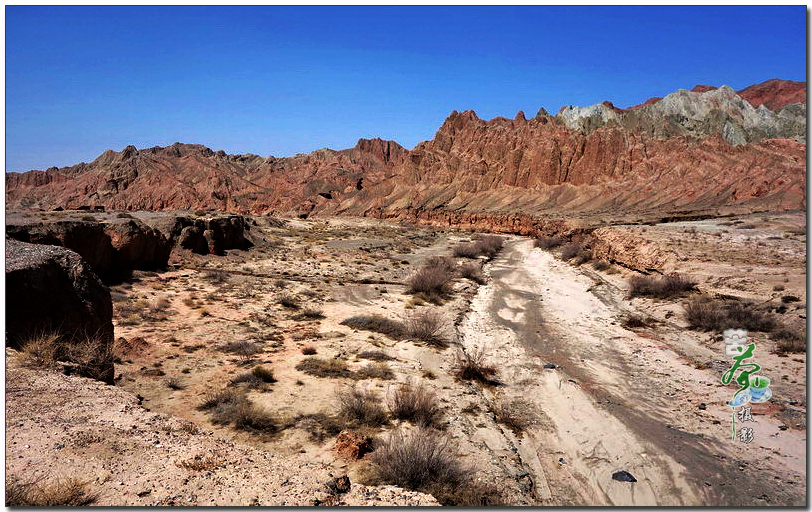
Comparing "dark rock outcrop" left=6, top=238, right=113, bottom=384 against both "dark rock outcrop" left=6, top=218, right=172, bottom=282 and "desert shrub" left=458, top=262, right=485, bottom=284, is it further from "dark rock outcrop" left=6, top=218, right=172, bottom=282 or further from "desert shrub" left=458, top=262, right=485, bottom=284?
"desert shrub" left=458, top=262, right=485, bottom=284

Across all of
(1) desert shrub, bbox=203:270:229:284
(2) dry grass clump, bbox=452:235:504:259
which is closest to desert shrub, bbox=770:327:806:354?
(1) desert shrub, bbox=203:270:229:284

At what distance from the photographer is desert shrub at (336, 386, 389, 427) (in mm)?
9625

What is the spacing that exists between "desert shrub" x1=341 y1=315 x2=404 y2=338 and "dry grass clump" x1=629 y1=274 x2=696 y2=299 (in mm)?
12989

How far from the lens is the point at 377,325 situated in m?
17.6

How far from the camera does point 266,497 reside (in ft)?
17.8

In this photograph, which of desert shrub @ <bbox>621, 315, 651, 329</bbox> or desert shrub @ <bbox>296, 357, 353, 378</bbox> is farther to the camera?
desert shrub @ <bbox>621, 315, 651, 329</bbox>

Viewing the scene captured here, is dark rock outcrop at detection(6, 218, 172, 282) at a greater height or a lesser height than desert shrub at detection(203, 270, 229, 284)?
greater

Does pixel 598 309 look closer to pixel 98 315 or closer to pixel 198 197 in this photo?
pixel 98 315

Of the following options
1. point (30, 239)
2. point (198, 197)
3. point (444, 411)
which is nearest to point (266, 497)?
point (444, 411)

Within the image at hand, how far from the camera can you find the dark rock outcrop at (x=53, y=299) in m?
8.28

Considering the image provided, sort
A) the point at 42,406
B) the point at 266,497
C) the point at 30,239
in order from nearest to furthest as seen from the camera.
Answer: the point at 266,497 < the point at 42,406 < the point at 30,239

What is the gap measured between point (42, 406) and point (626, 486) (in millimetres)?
9467

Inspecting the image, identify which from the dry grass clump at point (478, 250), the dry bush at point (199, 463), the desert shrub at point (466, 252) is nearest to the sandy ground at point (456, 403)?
the dry bush at point (199, 463)

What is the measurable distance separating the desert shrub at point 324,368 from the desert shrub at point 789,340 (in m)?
13.2
